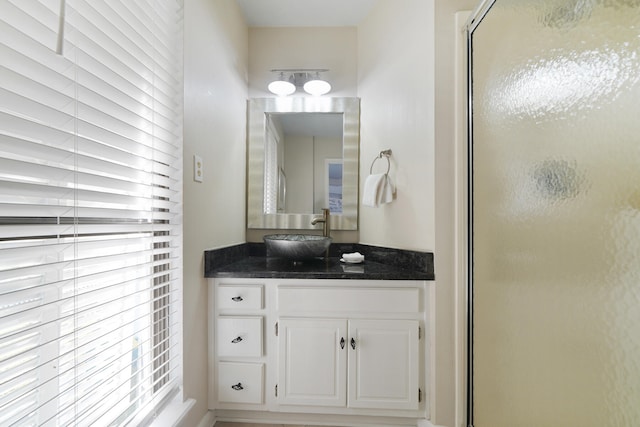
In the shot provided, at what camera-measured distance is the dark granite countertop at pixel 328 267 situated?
1354 millimetres

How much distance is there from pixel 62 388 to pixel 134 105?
83 centimetres

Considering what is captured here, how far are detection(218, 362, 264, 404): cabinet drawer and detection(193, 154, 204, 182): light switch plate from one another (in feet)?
3.00

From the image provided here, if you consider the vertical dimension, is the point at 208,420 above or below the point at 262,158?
below

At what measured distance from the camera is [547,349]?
0.89m

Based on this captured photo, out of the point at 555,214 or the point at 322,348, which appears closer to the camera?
the point at 555,214

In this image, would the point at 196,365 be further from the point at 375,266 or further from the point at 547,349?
the point at 547,349

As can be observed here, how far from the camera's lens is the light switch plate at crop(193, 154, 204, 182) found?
125 centimetres

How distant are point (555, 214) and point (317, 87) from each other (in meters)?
1.58

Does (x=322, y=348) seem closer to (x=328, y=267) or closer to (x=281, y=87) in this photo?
(x=328, y=267)

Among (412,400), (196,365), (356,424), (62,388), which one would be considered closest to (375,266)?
(412,400)

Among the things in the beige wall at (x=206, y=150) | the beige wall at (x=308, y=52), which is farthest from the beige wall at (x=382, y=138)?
the beige wall at (x=308, y=52)

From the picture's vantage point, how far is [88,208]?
753 mm

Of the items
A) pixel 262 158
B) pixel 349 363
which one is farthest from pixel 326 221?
pixel 349 363

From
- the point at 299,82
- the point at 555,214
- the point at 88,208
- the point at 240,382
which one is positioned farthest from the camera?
the point at 299,82
